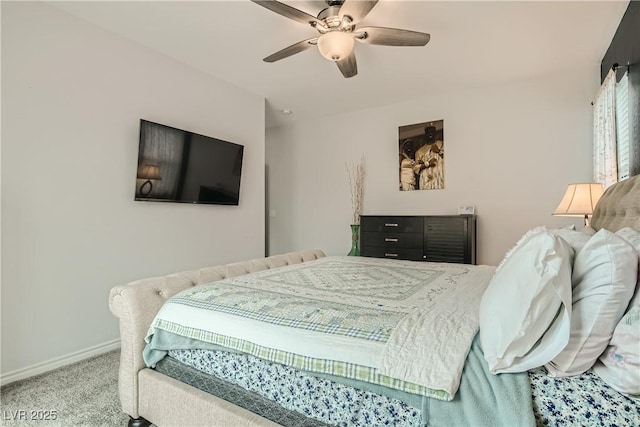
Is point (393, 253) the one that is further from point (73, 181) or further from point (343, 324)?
point (73, 181)

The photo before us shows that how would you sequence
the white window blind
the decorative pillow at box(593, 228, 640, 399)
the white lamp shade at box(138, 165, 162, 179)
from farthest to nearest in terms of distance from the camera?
1. the white lamp shade at box(138, 165, 162, 179)
2. the white window blind
3. the decorative pillow at box(593, 228, 640, 399)

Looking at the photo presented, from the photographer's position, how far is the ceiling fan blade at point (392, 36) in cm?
214

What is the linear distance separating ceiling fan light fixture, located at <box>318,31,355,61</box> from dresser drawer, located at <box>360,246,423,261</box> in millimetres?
2355

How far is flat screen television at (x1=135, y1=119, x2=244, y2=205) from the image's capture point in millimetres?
2836

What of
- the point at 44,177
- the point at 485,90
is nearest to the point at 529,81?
the point at 485,90

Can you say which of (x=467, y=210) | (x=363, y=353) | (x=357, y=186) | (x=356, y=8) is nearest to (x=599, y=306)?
(x=363, y=353)

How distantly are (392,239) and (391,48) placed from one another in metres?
2.09

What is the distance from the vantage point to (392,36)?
7.25 feet

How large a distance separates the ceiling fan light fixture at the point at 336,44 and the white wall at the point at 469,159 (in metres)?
2.25

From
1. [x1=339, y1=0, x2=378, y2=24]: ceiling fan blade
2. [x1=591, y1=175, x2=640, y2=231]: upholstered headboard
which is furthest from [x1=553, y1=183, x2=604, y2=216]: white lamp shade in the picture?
[x1=339, y1=0, x2=378, y2=24]: ceiling fan blade

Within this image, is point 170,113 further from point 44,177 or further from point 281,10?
point 281,10

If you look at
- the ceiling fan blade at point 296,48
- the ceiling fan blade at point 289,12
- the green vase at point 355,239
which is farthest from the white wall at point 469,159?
the ceiling fan blade at point 289,12

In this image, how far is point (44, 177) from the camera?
7.41 feet

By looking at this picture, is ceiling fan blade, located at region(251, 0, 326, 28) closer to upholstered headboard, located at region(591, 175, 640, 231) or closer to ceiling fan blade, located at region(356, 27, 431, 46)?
ceiling fan blade, located at region(356, 27, 431, 46)
